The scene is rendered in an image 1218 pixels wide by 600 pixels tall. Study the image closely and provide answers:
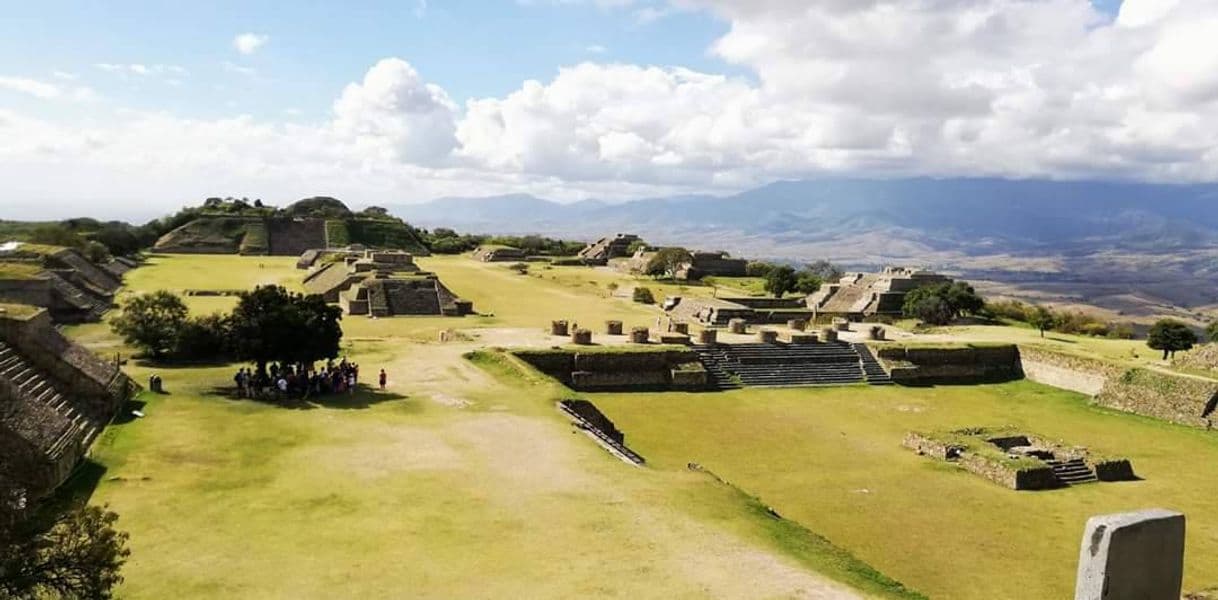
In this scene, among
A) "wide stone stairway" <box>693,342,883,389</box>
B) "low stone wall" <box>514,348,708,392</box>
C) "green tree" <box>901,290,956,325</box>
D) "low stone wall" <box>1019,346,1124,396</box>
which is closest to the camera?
"low stone wall" <box>514,348,708,392</box>

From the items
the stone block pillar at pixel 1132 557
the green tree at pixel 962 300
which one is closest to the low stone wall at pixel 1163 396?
the green tree at pixel 962 300

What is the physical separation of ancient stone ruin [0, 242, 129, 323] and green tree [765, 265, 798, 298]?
3840 centimetres

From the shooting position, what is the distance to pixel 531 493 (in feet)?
49.7

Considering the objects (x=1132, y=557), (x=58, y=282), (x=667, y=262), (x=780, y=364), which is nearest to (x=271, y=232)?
(x=667, y=262)

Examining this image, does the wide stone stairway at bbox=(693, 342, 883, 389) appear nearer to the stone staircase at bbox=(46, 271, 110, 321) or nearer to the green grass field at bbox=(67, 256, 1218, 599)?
the green grass field at bbox=(67, 256, 1218, 599)

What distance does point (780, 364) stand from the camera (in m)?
33.4

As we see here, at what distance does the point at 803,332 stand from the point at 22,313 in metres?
28.9

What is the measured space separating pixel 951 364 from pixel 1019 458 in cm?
1487

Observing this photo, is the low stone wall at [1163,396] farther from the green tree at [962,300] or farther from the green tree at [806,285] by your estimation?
the green tree at [806,285]

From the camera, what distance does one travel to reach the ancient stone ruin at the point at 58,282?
3331 cm

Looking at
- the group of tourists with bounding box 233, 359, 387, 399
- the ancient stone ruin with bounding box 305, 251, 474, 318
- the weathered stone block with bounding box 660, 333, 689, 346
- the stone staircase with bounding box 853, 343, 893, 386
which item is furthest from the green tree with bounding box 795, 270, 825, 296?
the group of tourists with bounding box 233, 359, 387, 399

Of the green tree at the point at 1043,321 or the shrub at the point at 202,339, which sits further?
the green tree at the point at 1043,321

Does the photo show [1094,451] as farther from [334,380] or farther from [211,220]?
[211,220]

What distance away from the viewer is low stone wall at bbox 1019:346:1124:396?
31875 mm
